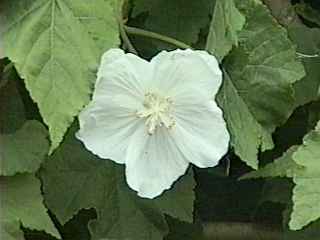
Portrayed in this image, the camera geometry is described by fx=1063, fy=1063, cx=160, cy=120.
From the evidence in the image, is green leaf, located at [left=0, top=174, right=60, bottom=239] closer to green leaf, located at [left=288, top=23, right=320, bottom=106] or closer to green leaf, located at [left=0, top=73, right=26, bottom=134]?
green leaf, located at [left=0, top=73, right=26, bottom=134]

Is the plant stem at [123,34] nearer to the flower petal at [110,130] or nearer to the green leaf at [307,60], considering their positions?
the flower petal at [110,130]

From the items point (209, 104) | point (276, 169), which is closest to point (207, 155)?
point (209, 104)

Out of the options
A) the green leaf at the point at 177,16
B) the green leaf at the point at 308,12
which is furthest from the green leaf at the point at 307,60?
the green leaf at the point at 177,16

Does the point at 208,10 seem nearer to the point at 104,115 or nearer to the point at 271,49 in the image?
the point at 271,49

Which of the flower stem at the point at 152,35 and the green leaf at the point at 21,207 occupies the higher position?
the flower stem at the point at 152,35

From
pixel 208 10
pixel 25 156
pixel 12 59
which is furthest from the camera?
pixel 208 10

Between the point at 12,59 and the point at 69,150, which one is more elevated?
the point at 12,59

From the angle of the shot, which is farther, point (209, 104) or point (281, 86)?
point (281, 86)
